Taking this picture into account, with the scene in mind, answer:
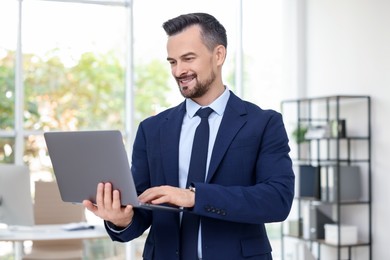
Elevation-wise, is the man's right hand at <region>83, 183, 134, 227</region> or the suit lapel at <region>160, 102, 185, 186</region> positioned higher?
the suit lapel at <region>160, 102, 185, 186</region>

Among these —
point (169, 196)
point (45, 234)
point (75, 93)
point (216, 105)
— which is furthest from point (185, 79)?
point (75, 93)

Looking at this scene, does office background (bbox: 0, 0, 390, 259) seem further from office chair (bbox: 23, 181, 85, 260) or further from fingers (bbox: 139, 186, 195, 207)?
fingers (bbox: 139, 186, 195, 207)

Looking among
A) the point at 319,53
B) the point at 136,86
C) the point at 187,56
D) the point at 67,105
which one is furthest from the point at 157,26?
the point at 187,56

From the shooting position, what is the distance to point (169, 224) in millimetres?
2111

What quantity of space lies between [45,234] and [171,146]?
9.28 ft

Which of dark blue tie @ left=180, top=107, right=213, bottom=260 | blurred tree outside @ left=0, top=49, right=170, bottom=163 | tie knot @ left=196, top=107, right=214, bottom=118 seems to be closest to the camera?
dark blue tie @ left=180, top=107, right=213, bottom=260

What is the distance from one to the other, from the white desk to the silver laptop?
2.55 meters

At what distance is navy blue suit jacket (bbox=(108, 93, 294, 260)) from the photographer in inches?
78.5

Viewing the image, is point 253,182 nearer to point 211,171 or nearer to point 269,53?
point 211,171

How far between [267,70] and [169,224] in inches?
222

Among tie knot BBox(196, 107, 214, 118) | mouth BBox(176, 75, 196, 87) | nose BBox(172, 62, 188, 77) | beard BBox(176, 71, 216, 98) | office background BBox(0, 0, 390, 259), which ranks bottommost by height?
tie knot BBox(196, 107, 214, 118)

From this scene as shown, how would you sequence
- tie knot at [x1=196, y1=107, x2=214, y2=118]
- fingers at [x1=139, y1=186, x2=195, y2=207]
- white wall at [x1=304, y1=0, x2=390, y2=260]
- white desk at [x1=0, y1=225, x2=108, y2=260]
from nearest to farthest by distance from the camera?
1. fingers at [x1=139, y1=186, x2=195, y2=207]
2. tie knot at [x1=196, y1=107, x2=214, y2=118]
3. white desk at [x1=0, y1=225, x2=108, y2=260]
4. white wall at [x1=304, y1=0, x2=390, y2=260]

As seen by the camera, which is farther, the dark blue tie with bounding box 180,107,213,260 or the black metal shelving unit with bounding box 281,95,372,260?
the black metal shelving unit with bounding box 281,95,372,260

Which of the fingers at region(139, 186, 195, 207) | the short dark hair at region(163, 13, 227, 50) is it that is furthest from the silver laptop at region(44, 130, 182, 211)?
the short dark hair at region(163, 13, 227, 50)
